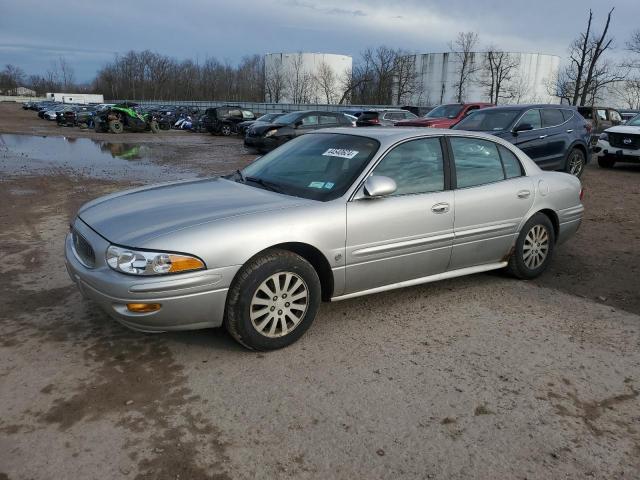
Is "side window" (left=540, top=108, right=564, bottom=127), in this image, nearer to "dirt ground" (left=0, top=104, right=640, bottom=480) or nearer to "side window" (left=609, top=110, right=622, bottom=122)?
"dirt ground" (left=0, top=104, right=640, bottom=480)

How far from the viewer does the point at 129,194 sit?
14.1 feet

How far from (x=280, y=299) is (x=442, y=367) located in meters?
1.14

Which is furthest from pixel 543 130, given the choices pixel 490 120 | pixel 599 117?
pixel 599 117

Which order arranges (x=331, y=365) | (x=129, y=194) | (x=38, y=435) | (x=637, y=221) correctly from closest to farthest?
(x=38, y=435), (x=331, y=365), (x=129, y=194), (x=637, y=221)

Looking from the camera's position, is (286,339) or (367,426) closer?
(367,426)

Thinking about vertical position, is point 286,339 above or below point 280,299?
below

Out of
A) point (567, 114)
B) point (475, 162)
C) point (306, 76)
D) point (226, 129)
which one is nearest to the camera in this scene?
point (475, 162)

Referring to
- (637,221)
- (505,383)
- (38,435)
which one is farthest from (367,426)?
(637,221)

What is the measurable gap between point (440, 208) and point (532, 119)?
7503mm

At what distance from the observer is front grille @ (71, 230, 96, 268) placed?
350 cm

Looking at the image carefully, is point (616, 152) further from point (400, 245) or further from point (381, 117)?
point (400, 245)

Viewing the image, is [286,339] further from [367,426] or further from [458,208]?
[458,208]

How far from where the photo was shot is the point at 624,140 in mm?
13703

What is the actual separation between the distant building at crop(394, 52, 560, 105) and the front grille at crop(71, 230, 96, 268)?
6922 centimetres
